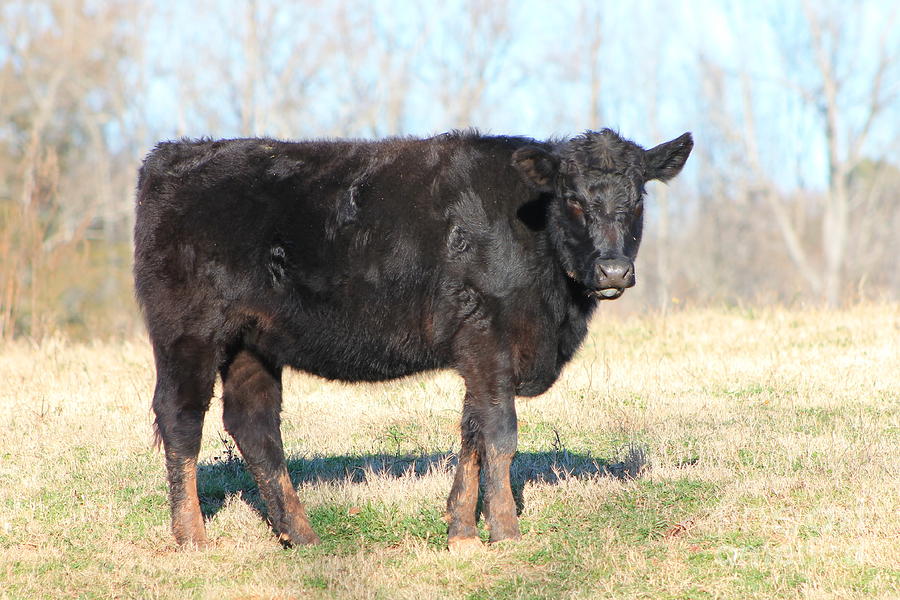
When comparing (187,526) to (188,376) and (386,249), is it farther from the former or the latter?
(386,249)

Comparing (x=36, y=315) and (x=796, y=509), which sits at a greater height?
(x=36, y=315)

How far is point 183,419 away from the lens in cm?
611

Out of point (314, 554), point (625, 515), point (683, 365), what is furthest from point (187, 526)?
point (683, 365)

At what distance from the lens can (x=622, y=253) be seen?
5617 mm

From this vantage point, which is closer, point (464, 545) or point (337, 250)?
point (464, 545)

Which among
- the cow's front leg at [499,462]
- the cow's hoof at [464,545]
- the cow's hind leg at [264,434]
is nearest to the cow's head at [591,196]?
the cow's front leg at [499,462]

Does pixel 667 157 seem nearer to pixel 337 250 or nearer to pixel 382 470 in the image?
pixel 337 250

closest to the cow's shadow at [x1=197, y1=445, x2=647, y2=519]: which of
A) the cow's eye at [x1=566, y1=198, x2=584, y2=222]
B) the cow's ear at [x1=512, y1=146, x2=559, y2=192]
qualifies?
the cow's eye at [x1=566, y1=198, x2=584, y2=222]

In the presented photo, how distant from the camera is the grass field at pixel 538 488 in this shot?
527cm

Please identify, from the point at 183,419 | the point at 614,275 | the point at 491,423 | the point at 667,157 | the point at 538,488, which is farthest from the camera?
the point at 538,488

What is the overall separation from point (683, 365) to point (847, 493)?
4847 millimetres

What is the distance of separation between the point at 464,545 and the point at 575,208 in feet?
7.32

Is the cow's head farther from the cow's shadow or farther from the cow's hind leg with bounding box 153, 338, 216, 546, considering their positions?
the cow's hind leg with bounding box 153, 338, 216, 546

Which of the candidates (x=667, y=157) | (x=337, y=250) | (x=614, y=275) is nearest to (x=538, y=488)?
(x=614, y=275)
